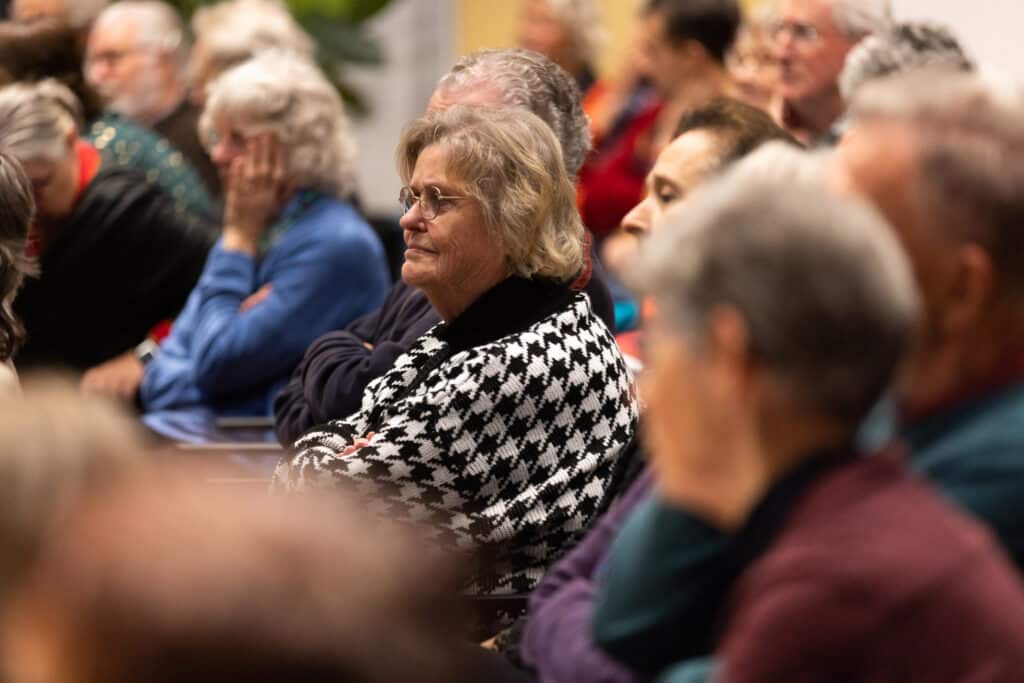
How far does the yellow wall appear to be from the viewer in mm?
8352

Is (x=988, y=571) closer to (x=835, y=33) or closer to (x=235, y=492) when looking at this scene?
(x=235, y=492)

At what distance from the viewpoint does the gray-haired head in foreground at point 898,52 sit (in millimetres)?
3719

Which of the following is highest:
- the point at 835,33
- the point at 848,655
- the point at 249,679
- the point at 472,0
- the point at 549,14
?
the point at 249,679

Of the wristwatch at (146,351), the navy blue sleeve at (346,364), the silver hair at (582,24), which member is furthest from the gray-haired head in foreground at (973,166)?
the silver hair at (582,24)

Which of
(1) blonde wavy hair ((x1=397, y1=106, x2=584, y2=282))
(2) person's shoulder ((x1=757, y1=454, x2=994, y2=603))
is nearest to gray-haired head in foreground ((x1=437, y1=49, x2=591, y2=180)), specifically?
(1) blonde wavy hair ((x1=397, y1=106, x2=584, y2=282))

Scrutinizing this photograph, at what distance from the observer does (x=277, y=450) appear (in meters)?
3.63

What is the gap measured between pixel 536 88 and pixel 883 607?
2025 mm

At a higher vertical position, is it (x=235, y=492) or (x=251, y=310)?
(x=235, y=492)

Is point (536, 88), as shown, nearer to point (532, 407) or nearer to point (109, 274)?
point (532, 407)

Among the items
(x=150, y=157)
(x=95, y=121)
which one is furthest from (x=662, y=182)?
(x=95, y=121)

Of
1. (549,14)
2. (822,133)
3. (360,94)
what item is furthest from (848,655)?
(360,94)

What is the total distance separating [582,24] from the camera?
261 inches

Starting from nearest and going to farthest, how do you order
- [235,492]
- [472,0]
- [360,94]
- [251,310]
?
[235,492]
[251,310]
[360,94]
[472,0]

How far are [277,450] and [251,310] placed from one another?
0.59 m
